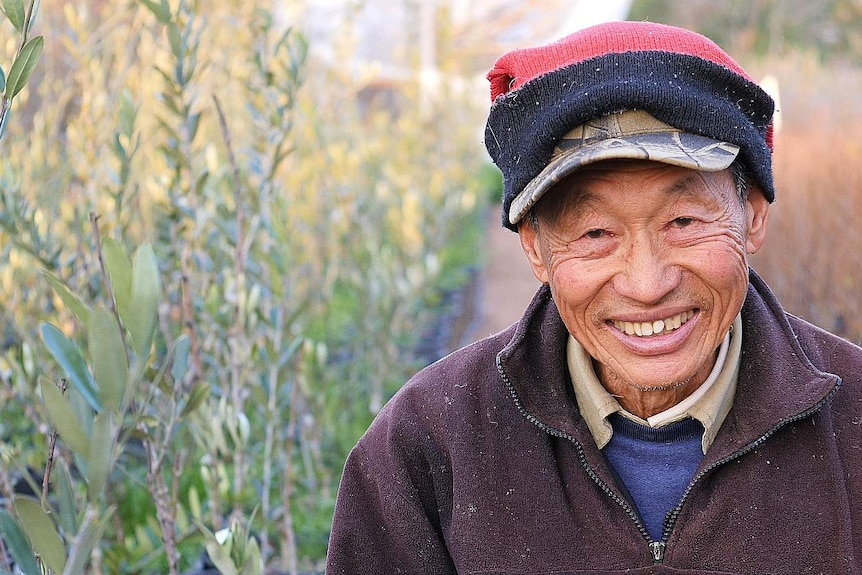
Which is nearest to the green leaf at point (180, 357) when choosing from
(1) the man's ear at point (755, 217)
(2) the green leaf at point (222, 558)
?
(2) the green leaf at point (222, 558)

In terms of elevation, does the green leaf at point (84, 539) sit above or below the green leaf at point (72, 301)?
below

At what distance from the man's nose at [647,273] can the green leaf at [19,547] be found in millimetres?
930

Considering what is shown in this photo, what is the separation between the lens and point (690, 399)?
170 cm

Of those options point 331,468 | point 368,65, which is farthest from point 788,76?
point 331,468

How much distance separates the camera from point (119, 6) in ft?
11.1

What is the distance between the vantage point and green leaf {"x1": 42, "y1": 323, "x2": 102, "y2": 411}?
1.19m

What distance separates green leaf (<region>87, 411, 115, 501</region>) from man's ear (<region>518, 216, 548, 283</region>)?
862mm

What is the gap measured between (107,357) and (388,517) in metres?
0.79

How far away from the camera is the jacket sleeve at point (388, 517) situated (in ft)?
5.76

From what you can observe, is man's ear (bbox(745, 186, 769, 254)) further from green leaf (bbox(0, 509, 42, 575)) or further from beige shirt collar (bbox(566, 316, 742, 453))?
green leaf (bbox(0, 509, 42, 575))

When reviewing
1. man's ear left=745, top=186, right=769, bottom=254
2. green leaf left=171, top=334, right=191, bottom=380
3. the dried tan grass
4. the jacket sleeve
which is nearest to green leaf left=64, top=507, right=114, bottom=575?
green leaf left=171, top=334, right=191, bottom=380

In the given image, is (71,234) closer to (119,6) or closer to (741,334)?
(119,6)

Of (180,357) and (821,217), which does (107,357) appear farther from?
(821,217)

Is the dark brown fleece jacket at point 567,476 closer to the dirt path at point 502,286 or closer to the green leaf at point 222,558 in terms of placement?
the green leaf at point 222,558
